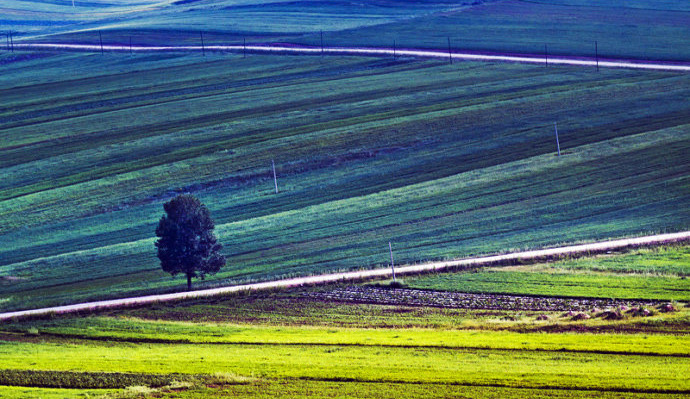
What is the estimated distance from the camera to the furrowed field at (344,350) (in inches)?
1193

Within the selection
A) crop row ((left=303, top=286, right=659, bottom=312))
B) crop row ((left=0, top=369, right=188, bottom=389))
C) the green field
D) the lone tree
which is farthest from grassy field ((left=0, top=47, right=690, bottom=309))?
→ crop row ((left=0, top=369, right=188, bottom=389))

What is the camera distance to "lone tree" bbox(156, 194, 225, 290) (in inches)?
1988

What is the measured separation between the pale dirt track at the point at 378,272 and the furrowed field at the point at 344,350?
895 millimetres

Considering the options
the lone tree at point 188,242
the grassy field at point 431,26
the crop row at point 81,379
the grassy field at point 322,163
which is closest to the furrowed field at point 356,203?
the crop row at point 81,379

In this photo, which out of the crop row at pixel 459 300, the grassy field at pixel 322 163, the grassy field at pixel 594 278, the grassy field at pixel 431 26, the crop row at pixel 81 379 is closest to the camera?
the crop row at pixel 81 379

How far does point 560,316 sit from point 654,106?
49.2 metres

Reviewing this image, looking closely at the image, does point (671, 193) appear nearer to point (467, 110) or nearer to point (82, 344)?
point (467, 110)

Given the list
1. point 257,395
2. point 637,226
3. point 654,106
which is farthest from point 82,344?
point 654,106

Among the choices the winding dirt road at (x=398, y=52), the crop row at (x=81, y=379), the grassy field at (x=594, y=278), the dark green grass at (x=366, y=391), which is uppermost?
the winding dirt road at (x=398, y=52)

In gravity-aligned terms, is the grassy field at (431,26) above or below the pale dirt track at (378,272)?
above

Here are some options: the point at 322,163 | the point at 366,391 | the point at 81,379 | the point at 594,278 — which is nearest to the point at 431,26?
the point at 322,163

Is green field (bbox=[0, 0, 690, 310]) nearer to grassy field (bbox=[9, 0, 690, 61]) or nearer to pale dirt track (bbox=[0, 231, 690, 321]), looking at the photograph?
grassy field (bbox=[9, 0, 690, 61])

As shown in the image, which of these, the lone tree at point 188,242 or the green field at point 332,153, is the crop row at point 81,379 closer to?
the green field at point 332,153

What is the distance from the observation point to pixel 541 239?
180 feet
